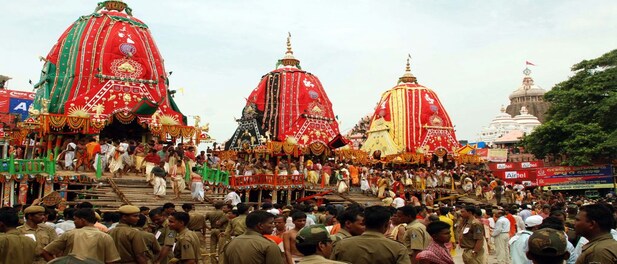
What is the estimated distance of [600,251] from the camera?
4473mm

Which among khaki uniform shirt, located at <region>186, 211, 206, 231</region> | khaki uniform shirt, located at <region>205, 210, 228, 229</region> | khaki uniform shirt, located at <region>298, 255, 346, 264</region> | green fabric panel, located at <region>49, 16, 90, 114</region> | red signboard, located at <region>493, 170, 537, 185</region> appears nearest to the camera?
khaki uniform shirt, located at <region>298, 255, 346, 264</region>

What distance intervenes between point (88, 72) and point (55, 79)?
1704mm

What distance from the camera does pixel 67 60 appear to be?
25.7m

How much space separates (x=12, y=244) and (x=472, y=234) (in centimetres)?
584

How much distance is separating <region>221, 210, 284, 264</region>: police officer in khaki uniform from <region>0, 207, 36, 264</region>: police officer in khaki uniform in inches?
82.9

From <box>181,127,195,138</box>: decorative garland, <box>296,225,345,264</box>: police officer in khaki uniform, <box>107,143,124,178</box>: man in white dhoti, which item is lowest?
<box>296,225,345,264</box>: police officer in khaki uniform

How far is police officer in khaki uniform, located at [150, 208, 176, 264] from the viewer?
7.45m

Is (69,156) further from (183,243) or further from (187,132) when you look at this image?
(183,243)

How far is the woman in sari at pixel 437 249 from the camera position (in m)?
5.27

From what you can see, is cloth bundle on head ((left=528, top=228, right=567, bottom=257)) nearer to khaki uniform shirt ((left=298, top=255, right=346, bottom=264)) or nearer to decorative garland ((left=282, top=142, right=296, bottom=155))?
khaki uniform shirt ((left=298, top=255, right=346, bottom=264))

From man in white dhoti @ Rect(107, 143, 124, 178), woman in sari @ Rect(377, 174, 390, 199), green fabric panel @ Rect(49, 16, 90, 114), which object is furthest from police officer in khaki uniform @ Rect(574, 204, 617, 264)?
green fabric panel @ Rect(49, 16, 90, 114)

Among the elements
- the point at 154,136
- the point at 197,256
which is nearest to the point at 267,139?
the point at 154,136

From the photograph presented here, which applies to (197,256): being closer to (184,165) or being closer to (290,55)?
(184,165)

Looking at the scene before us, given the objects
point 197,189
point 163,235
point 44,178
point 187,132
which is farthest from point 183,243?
point 187,132
